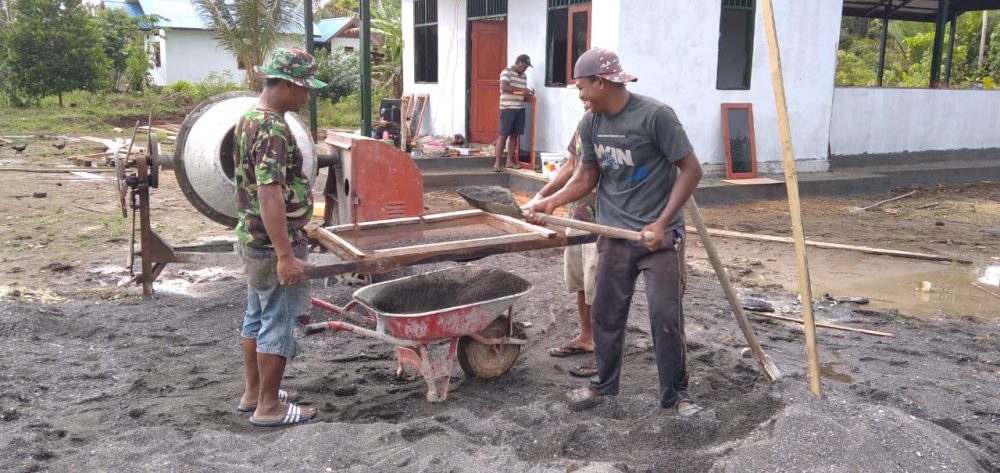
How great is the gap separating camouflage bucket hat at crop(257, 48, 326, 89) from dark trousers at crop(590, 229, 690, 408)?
1695 mm

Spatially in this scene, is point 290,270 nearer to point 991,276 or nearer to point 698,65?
point 991,276

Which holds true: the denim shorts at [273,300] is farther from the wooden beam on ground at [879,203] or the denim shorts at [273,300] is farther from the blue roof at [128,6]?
the blue roof at [128,6]

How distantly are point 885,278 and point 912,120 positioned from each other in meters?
8.53

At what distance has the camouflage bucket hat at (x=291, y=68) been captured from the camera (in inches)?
143

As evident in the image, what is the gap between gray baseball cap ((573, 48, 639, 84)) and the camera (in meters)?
3.80

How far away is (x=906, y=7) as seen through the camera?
52.0 feet

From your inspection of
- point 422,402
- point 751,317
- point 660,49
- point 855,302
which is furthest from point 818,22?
point 422,402

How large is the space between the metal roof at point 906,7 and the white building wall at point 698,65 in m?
3.91

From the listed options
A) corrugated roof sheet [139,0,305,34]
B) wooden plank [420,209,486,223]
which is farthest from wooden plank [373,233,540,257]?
corrugated roof sheet [139,0,305,34]

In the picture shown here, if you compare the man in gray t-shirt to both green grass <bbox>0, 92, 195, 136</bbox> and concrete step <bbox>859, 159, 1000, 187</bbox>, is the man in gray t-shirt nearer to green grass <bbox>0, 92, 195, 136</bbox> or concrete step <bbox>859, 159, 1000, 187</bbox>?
concrete step <bbox>859, 159, 1000, 187</bbox>

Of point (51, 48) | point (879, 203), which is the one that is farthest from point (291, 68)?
point (51, 48)

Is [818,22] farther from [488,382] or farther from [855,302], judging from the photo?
[488,382]

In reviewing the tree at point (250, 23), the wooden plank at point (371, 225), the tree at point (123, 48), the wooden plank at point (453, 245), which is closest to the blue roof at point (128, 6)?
the tree at point (123, 48)

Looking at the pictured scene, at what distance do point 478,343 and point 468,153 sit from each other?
8717 mm
